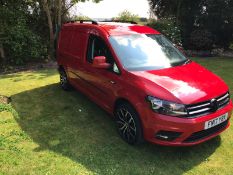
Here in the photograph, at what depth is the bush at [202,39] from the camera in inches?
559

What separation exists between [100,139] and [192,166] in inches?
66.9

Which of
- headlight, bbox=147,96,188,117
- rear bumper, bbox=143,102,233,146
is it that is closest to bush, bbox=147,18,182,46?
rear bumper, bbox=143,102,233,146

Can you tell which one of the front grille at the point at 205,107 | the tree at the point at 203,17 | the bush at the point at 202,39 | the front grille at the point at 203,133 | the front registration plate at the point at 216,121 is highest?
the tree at the point at 203,17

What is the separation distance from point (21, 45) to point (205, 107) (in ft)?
29.1

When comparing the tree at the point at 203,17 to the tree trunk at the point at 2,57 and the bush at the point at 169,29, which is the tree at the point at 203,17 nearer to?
the bush at the point at 169,29

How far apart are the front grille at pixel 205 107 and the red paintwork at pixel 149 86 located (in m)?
0.06

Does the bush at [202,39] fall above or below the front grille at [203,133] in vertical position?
above

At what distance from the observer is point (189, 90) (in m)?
4.82

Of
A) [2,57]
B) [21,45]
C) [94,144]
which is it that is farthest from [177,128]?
[2,57]

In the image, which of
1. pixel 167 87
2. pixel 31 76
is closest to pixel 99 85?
pixel 167 87

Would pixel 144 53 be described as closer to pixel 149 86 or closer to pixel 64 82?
pixel 149 86

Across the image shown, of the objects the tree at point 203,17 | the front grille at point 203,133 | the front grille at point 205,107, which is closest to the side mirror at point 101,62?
the front grille at point 205,107

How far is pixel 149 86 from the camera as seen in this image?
4859 millimetres

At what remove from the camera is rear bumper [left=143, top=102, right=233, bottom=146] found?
179 inches
